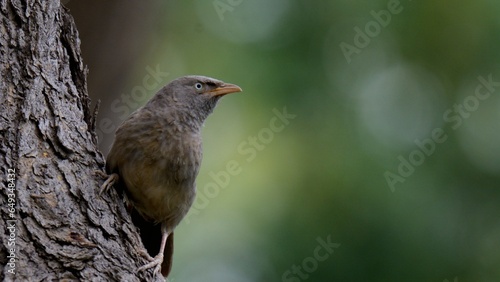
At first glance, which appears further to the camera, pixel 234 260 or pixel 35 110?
pixel 234 260

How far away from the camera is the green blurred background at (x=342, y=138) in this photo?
20.6 feet

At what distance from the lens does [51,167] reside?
11.4ft

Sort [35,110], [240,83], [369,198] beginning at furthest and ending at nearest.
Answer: [240,83]
[369,198]
[35,110]

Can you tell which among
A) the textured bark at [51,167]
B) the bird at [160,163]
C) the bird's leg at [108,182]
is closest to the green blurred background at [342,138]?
the bird at [160,163]

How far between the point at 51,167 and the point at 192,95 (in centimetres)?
171

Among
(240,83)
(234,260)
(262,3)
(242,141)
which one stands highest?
(262,3)

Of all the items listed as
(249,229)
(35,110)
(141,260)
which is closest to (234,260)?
(249,229)

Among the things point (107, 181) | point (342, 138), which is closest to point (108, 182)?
point (107, 181)

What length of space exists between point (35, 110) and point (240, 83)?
12.1 ft

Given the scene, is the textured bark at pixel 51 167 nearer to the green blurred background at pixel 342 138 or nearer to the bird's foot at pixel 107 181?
the bird's foot at pixel 107 181

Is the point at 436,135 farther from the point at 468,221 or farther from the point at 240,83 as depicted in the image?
the point at 240,83

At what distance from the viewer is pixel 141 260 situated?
3631 millimetres

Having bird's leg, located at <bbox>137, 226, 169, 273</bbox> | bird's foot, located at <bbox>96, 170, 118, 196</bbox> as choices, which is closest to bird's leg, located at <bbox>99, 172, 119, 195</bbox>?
bird's foot, located at <bbox>96, 170, 118, 196</bbox>

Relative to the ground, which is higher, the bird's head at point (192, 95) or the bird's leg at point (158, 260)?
the bird's head at point (192, 95)
